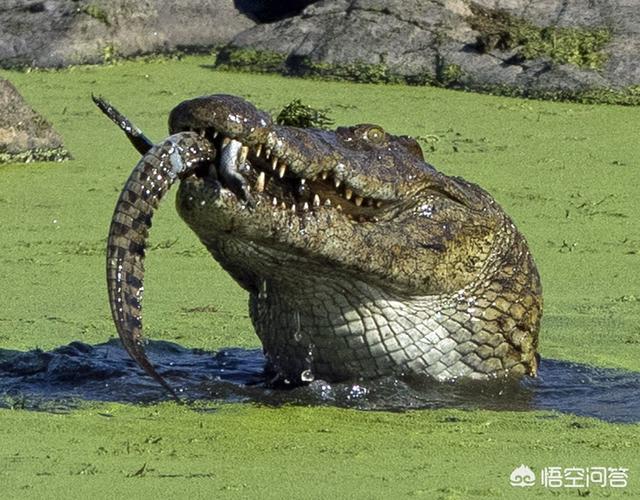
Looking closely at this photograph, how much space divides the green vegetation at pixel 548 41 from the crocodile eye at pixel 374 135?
271 inches

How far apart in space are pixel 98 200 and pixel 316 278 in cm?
469

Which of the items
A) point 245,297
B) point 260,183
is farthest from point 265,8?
point 260,183

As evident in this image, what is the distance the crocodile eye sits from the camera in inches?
214

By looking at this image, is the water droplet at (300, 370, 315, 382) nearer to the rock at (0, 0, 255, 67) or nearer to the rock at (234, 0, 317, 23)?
the rock at (0, 0, 255, 67)

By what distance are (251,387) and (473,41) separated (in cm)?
709

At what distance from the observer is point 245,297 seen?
7.80m

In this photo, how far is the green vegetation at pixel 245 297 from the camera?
4535 mm

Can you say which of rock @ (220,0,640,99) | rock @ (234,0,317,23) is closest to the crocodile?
rock @ (220,0,640,99)

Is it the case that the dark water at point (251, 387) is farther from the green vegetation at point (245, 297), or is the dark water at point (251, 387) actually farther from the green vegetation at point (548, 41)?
the green vegetation at point (548, 41)

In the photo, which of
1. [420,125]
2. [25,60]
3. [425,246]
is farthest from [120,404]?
[25,60]

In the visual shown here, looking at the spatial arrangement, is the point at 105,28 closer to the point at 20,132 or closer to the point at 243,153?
the point at 20,132

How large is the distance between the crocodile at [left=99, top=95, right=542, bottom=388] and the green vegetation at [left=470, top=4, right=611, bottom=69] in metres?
6.30

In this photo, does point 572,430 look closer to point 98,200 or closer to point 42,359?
point 42,359

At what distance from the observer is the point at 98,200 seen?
32.3 ft
